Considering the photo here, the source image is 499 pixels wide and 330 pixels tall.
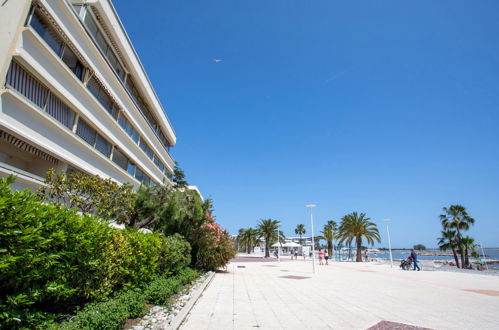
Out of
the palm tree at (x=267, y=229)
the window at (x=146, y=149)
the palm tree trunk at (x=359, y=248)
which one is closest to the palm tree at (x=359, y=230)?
the palm tree trunk at (x=359, y=248)

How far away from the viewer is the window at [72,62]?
531 inches

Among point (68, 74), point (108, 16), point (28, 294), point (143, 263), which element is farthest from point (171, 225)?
point (108, 16)

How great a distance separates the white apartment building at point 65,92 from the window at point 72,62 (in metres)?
0.05

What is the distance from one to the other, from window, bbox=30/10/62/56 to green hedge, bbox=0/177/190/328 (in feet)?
35.3

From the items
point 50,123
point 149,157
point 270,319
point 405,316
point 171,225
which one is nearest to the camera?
point 270,319

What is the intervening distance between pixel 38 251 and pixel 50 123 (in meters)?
10.7

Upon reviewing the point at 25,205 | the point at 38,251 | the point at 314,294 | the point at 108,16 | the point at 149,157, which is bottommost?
the point at 314,294

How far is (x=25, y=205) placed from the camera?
3.63 m

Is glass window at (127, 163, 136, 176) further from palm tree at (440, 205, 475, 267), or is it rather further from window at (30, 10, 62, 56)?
palm tree at (440, 205, 475, 267)

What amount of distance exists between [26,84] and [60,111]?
2298mm

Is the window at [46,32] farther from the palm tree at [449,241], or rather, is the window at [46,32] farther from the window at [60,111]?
the palm tree at [449,241]

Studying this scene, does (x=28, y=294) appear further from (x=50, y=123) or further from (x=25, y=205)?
(x=50, y=123)

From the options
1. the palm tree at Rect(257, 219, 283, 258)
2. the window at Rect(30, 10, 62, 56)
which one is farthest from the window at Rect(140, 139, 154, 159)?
the palm tree at Rect(257, 219, 283, 258)

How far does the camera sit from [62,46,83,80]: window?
44.2 ft
